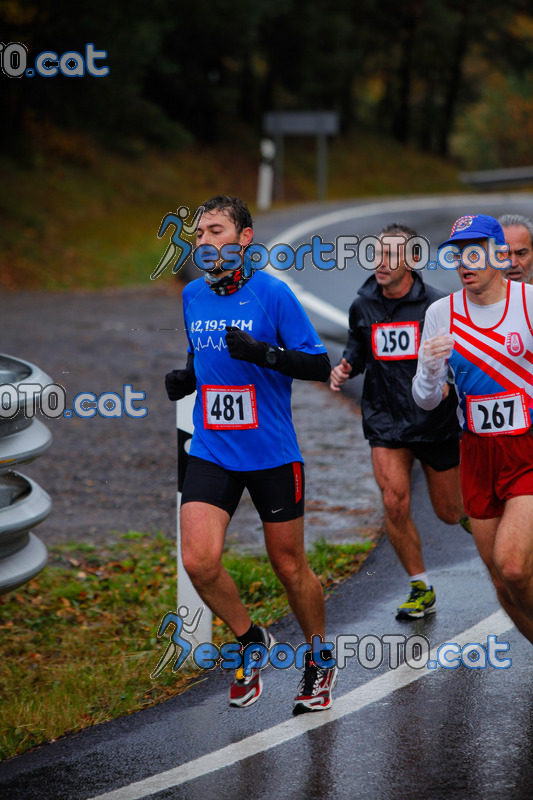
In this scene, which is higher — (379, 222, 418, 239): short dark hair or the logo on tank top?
(379, 222, 418, 239): short dark hair

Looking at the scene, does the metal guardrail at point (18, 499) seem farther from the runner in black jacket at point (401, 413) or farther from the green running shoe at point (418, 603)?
the green running shoe at point (418, 603)

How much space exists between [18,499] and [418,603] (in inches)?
90.4

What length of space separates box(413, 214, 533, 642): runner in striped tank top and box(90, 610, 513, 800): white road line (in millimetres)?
758

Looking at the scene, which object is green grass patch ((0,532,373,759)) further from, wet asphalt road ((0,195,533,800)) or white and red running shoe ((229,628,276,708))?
white and red running shoe ((229,628,276,708))

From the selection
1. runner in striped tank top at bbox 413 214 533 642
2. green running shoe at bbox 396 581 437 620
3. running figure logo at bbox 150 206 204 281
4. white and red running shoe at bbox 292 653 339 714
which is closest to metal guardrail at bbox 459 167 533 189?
running figure logo at bbox 150 206 204 281

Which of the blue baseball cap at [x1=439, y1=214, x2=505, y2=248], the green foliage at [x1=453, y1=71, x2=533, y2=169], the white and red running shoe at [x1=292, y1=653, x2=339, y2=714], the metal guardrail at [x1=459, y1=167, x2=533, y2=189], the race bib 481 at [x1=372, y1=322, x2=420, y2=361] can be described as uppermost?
the green foliage at [x1=453, y1=71, x2=533, y2=169]

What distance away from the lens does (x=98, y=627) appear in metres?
6.79

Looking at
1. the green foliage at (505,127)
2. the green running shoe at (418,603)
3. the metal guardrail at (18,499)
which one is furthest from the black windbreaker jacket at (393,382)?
the green foliage at (505,127)

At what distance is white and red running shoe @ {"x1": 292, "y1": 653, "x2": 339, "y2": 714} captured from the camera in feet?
16.6

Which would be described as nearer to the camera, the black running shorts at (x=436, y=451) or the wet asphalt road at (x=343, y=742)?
the wet asphalt road at (x=343, y=742)

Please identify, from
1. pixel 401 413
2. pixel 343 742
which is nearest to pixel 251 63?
pixel 401 413

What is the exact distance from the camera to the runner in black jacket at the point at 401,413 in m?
6.22

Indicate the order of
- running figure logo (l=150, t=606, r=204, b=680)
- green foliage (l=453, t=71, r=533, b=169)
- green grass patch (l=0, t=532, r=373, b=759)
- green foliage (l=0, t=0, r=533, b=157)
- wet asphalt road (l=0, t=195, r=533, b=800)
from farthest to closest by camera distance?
green foliage (l=453, t=71, r=533, b=169), green foliage (l=0, t=0, r=533, b=157), running figure logo (l=150, t=606, r=204, b=680), green grass patch (l=0, t=532, r=373, b=759), wet asphalt road (l=0, t=195, r=533, b=800)

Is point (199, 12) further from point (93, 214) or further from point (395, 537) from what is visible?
point (395, 537)
